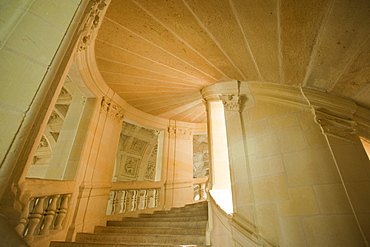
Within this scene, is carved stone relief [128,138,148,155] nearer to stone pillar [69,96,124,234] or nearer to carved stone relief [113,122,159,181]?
carved stone relief [113,122,159,181]

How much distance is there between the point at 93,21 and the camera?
92.9 inches

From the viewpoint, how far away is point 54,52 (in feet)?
3.59

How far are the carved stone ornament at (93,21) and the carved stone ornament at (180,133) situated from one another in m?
4.22

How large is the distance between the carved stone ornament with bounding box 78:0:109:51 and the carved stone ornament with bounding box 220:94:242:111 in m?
2.39

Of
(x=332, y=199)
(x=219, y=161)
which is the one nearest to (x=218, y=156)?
(x=219, y=161)

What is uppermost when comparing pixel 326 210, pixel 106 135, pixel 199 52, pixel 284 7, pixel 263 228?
pixel 199 52

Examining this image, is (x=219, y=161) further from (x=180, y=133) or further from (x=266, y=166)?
(x=180, y=133)

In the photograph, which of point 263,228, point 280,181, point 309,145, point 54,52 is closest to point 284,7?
point 309,145

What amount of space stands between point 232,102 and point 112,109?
313cm

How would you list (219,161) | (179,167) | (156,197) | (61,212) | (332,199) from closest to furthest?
(332,199)
(61,212)
(219,161)
(156,197)
(179,167)

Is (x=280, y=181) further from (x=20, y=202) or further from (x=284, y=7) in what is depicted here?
(x=20, y=202)

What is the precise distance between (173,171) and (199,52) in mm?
4239

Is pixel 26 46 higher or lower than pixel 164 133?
lower

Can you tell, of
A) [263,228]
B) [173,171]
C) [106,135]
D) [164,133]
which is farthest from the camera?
[164,133]
